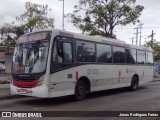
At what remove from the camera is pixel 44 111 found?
10344 mm

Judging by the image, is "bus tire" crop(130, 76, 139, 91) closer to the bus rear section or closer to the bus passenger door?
the bus passenger door

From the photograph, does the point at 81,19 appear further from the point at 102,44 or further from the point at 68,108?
the point at 68,108

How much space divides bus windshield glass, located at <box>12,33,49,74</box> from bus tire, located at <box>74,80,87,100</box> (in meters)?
2.26

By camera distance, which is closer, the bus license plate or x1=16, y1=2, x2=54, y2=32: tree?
the bus license plate

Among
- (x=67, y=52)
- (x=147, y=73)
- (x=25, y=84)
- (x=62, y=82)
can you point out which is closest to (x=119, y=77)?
(x=147, y=73)

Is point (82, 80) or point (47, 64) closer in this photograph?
point (47, 64)

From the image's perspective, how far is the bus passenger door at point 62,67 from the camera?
1162cm

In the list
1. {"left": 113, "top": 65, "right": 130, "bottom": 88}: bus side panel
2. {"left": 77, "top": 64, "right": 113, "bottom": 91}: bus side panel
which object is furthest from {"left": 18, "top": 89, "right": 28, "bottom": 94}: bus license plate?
{"left": 113, "top": 65, "right": 130, "bottom": 88}: bus side panel

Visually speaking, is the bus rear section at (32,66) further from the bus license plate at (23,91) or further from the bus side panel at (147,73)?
the bus side panel at (147,73)

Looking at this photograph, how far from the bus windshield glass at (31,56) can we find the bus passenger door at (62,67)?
1.29 feet

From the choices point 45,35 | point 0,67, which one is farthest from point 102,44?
point 0,67

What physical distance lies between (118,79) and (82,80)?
357 centimetres

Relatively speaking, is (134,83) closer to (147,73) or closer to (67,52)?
(147,73)

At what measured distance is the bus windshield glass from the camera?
11.5m
